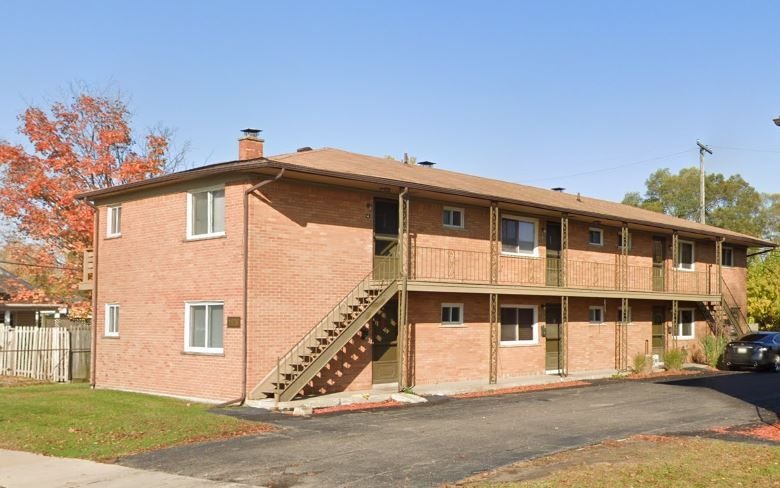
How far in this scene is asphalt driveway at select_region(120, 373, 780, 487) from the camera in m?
11.6

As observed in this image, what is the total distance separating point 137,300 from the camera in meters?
22.6

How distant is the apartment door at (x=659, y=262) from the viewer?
32344 millimetres

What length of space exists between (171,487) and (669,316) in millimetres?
26460

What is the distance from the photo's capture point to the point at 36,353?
25.8 m

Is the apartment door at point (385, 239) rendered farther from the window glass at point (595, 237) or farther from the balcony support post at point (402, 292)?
the window glass at point (595, 237)

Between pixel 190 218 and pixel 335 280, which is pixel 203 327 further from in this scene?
pixel 335 280

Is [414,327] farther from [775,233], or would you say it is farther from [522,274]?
[775,233]

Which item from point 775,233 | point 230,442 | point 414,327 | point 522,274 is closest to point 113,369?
point 414,327

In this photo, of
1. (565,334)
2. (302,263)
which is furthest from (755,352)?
(302,263)

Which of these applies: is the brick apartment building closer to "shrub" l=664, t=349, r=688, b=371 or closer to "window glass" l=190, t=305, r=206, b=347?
"window glass" l=190, t=305, r=206, b=347

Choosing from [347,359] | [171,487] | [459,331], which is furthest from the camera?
[459,331]

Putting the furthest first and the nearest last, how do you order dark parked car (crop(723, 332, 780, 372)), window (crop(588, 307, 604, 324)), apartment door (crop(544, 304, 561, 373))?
dark parked car (crop(723, 332, 780, 372)), window (crop(588, 307, 604, 324)), apartment door (crop(544, 304, 561, 373))

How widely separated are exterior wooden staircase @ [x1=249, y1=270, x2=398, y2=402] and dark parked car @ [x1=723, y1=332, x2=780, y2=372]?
620 inches

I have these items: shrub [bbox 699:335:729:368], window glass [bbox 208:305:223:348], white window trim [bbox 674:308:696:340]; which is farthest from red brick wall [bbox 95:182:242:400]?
white window trim [bbox 674:308:696:340]
